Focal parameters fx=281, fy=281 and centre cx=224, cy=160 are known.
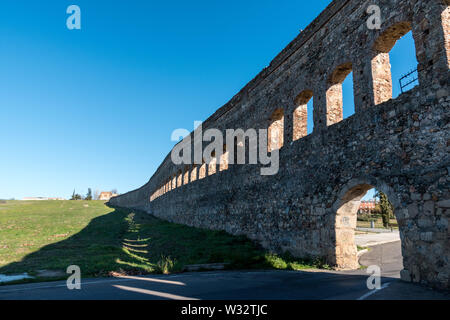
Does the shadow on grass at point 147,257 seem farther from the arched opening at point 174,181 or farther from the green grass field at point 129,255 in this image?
the arched opening at point 174,181

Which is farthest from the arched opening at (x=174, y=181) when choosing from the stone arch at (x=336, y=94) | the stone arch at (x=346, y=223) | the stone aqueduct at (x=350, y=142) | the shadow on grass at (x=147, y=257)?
the stone arch at (x=346, y=223)

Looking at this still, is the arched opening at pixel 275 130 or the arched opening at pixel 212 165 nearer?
the arched opening at pixel 275 130

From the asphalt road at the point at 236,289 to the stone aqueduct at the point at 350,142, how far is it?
3.62 feet

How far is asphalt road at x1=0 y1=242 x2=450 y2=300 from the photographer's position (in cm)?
444

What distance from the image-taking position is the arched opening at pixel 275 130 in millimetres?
11477

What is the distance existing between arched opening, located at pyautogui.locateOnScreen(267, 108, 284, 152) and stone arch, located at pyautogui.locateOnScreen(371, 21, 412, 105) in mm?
4437

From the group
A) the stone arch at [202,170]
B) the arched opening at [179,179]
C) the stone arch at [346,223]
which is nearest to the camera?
the stone arch at [346,223]

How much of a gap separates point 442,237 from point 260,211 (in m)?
6.62

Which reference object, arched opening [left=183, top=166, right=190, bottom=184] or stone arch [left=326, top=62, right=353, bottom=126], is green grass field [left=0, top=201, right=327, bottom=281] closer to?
stone arch [left=326, top=62, right=353, bottom=126]

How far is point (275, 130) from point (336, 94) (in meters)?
3.51

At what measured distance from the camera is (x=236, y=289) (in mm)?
5078

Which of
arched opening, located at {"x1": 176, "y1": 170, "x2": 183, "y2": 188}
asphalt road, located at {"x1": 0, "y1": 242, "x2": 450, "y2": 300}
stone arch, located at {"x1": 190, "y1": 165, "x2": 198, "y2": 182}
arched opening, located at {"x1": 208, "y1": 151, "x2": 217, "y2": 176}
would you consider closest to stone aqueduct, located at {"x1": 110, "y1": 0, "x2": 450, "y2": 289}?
asphalt road, located at {"x1": 0, "y1": 242, "x2": 450, "y2": 300}

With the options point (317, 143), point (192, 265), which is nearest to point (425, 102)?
point (317, 143)
